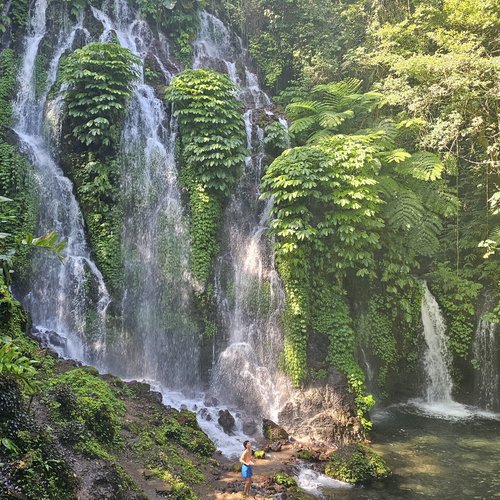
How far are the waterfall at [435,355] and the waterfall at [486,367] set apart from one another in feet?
2.77

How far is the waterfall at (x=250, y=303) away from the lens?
494 inches

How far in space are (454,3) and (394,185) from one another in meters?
7.04

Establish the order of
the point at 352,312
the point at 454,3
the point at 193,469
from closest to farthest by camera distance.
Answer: the point at 193,469
the point at 352,312
the point at 454,3

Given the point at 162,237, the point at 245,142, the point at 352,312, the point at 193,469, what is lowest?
the point at 193,469

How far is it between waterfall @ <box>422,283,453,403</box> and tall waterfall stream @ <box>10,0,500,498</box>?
32mm

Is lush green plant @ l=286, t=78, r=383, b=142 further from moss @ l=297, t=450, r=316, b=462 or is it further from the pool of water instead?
moss @ l=297, t=450, r=316, b=462

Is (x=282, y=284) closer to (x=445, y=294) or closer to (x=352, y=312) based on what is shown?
(x=352, y=312)

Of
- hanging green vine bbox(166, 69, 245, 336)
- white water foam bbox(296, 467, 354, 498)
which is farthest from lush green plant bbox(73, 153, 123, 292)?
white water foam bbox(296, 467, 354, 498)

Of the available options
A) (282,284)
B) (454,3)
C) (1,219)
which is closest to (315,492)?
(282,284)

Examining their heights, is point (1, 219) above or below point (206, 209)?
below

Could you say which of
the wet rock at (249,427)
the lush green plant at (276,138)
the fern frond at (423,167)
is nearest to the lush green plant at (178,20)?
the lush green plant at (276,138)

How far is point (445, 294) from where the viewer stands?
1471 centimetres

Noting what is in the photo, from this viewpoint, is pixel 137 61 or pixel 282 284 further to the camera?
pixel 137 61

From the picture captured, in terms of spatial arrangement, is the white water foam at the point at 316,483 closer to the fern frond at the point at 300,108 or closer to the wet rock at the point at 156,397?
the wet rock at the point at 156,397
